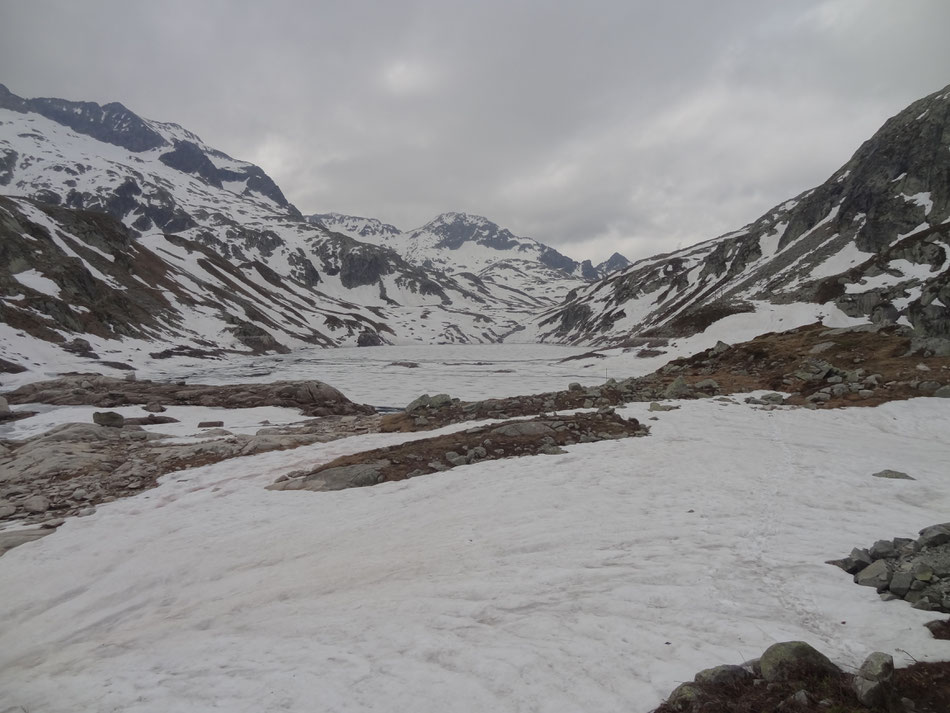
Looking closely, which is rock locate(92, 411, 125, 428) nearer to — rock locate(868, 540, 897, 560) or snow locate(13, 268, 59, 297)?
rock locate(868, 540, 897, 560)

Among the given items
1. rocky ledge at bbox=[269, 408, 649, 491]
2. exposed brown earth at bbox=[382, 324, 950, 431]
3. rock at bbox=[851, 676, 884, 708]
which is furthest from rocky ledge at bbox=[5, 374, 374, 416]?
rock at bbox=[851, 676, 884, 708]

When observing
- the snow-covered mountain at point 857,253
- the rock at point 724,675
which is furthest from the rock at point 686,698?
the snow-covered mountain at point 857,253

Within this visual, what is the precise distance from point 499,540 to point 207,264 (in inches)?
5638

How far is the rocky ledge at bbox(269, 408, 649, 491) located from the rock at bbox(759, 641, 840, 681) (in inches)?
441

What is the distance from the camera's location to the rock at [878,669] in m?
4.80

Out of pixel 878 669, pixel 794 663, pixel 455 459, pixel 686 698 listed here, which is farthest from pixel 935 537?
pixel 455 459

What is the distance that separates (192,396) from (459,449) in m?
23.3

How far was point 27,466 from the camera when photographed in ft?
54.9

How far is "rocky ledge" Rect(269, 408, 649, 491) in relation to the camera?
15383mm

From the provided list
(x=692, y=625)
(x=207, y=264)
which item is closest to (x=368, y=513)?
(x=692, y=625)

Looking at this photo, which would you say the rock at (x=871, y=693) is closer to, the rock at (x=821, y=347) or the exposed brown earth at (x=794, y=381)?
the exposed brown earth at (x=794, y=381)

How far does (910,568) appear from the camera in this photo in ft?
23.4

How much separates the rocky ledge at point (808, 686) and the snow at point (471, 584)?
1.34 feet

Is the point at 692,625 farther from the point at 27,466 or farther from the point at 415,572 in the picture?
the point at 27,466
